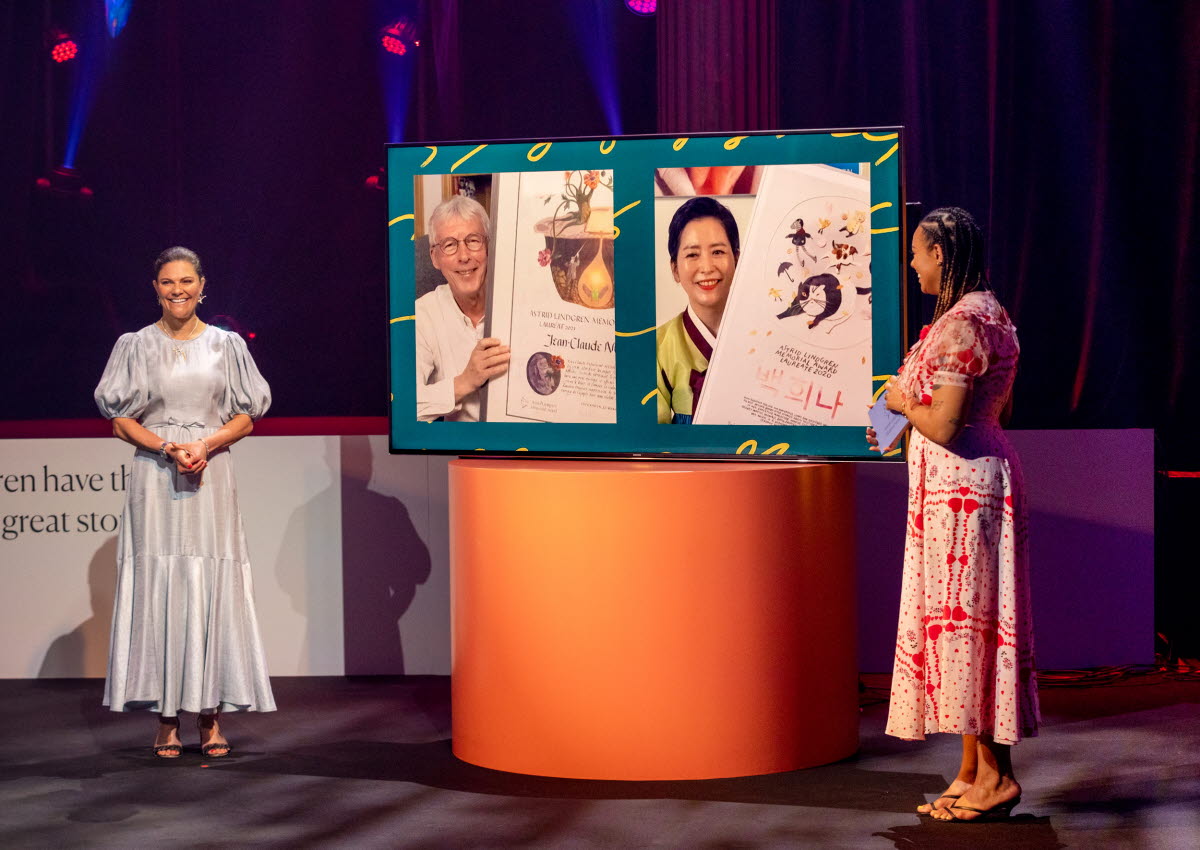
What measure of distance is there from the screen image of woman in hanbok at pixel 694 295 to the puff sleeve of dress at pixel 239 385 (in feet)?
4.51

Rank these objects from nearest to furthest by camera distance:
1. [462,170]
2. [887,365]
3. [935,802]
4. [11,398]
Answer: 1. [935,802]
2. [887,365]
3. [462,170]
4. [11,398]

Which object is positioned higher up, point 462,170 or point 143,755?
point 462,170

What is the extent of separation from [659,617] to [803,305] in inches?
40.5

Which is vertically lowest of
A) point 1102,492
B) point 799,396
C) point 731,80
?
point 1102,492

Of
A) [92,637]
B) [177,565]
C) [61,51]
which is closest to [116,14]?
[61,51]

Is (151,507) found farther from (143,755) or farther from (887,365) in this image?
(887,365)

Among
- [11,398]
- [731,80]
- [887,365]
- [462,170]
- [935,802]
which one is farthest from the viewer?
[11,398]

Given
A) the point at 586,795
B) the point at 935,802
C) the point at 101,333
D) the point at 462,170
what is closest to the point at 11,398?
the point at 101,333

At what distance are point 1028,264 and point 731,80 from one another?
68.3 inches

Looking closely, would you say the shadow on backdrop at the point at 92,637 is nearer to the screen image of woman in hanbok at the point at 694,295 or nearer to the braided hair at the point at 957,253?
the screen image of woman in hanbok at the point at 694,295

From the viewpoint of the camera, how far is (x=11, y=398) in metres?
9.27

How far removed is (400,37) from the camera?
9000mm

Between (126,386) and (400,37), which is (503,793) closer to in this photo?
(126,386)

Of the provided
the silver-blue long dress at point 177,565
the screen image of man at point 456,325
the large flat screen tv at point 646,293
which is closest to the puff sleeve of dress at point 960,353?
the large flat screen tv at point 646,293
